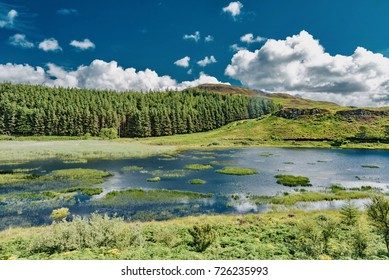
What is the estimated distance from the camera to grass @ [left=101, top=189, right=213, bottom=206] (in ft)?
105

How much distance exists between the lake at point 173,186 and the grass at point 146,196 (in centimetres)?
21

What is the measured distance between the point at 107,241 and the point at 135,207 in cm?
1500

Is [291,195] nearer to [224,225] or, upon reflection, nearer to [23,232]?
[224,225]

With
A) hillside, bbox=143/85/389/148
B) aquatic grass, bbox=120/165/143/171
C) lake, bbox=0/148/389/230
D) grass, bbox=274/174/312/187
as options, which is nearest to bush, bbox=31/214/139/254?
lake, bbox=0/148/389/230

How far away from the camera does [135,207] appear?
3014 cm

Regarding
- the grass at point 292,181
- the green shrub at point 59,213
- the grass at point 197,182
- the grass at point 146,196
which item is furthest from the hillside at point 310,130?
the green shrub at point 59,213

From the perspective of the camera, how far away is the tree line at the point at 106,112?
12950 centimetres

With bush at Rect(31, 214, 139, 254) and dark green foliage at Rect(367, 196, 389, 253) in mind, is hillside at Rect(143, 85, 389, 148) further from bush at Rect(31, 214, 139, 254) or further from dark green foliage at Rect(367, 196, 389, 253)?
bush at Rect(31, 214, 139, 254)

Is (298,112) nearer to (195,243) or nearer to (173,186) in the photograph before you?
(173,186)

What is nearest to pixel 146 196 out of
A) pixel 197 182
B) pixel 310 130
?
pixel 197 182

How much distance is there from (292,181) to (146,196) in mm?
20989

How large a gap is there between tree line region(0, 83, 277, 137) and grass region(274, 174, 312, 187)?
329 ft

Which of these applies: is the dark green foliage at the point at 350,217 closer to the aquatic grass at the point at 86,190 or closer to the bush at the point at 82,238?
the bush at the point at 82,238
